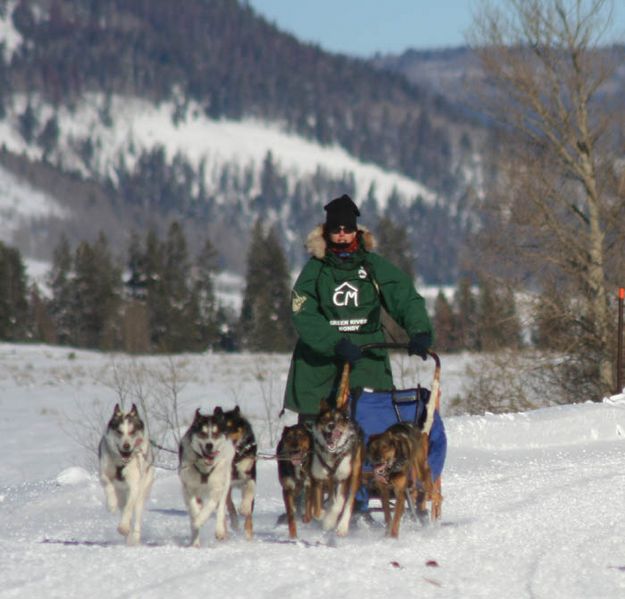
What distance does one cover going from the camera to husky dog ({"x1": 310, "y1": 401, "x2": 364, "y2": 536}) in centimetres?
793

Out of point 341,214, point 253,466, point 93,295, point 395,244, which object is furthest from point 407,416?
point 395,244

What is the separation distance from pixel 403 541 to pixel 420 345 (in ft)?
3.90

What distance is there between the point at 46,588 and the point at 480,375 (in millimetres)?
15555

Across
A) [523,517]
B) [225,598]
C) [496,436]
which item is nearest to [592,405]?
[496,436]

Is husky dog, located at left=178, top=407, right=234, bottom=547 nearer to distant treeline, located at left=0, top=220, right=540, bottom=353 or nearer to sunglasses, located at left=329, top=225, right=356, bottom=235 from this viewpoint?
sunglasses, located at left=329, top=225, right=356, bottom=235

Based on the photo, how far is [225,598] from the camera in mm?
6164

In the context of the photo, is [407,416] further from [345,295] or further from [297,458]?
[297,458]

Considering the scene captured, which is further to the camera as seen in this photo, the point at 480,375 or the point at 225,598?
the point at 480,375

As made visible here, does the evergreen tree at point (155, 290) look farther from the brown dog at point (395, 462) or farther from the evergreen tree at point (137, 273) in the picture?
the brown dog at point (395, 462)

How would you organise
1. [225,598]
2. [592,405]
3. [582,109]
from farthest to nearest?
[582,109]
[592,405]
[225,598]

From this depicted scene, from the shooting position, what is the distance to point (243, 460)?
819cm

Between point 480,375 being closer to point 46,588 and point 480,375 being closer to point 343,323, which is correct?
point 343,323

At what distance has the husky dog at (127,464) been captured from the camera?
7.68m

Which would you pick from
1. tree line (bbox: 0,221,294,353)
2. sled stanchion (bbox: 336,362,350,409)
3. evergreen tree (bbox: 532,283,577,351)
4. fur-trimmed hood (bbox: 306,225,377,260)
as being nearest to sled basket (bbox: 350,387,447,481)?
sled stanchion (bbox: 336,362,350,409)
